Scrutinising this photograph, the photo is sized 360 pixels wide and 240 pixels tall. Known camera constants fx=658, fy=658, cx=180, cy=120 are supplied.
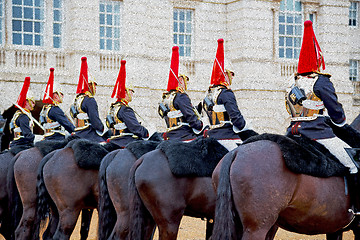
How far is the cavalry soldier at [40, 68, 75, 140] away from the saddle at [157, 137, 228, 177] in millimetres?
4423

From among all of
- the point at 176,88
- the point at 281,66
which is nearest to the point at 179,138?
the point at 176,88

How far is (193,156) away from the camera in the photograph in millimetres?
8016

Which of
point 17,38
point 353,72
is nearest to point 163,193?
point 17,38

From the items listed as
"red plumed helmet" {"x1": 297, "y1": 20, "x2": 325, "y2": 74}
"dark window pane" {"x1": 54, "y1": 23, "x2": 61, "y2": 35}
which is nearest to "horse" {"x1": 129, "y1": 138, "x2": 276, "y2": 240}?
"red plumed helmet" {"x1": 297, "y1": 20, "x2": 325, "y2": 74}

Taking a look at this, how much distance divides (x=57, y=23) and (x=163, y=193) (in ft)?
46.1

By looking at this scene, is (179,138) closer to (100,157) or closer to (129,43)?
(100,157)

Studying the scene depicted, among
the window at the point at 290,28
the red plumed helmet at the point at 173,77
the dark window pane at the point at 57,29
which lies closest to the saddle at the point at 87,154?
the red plumed helmet at the point at 173,77

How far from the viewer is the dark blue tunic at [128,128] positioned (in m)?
10.2

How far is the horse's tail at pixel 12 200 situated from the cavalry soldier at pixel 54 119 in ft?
5.69

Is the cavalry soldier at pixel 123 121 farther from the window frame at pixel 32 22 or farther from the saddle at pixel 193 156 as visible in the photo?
the window frame at pixel 32 22

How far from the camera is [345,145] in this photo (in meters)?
6.92

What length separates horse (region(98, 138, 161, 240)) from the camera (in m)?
8.45

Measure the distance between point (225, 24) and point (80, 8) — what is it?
17.4ft

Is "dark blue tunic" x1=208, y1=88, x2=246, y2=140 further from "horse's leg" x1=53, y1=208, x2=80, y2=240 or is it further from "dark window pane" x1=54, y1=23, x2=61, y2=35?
"dark window pane" x1=54, y1=23, x2=61, y2=35
